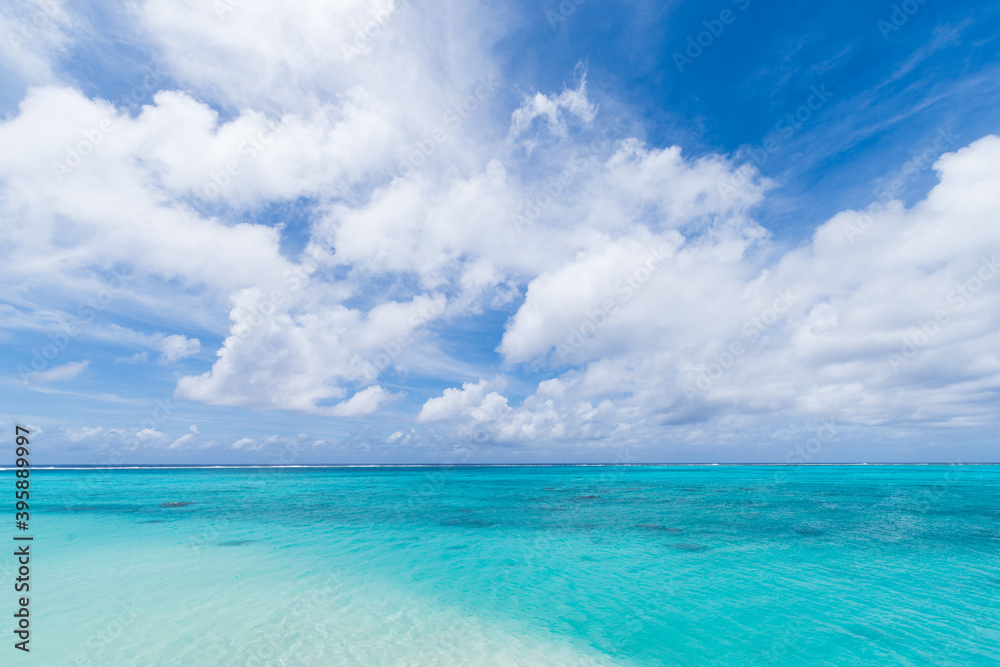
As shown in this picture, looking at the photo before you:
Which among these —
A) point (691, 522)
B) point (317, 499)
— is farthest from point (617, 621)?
point (317, 499)

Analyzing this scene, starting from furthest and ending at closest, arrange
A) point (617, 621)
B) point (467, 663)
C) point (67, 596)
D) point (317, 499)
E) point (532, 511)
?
point (317, 499)
point (532, 511)
point (67, 596)
point (617, 621)
point (467, 663)

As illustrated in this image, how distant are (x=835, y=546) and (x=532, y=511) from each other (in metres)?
20.9

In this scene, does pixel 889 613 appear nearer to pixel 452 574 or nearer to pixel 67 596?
pixel 452 574

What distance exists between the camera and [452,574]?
1761 centimetres

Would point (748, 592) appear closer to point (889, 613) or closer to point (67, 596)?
point (889, 613)

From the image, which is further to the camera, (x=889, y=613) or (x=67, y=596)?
(x=67, y=596)

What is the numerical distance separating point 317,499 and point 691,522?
37.1m

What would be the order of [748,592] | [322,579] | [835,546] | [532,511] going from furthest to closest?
[532,511] < [835,546] < [322,579] < [748,592]

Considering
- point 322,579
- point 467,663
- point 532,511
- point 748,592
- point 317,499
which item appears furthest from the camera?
point 317,499

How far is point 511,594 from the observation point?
15.2 metres

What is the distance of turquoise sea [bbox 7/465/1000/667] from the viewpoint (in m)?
10.9

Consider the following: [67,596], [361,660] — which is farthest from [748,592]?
[67,596]

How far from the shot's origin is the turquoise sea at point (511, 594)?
1093cm

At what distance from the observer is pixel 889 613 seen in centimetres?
1334
